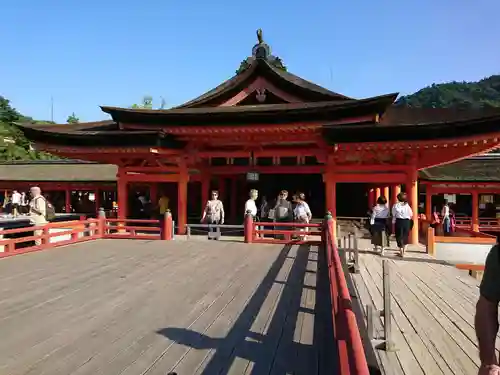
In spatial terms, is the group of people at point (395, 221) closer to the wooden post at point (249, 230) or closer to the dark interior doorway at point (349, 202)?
the wooden post at point (249, 230)

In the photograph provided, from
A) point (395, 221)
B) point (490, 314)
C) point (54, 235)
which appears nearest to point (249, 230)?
point (395, 221)

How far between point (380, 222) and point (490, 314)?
30.7ft

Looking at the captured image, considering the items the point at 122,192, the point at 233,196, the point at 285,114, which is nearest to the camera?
the point at 285,114

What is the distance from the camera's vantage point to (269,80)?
50.2ft

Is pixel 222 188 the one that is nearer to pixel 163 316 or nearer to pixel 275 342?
pixel 163 316

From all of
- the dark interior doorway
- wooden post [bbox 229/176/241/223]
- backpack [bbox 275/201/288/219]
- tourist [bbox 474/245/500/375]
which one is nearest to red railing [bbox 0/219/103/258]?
backpack [bbox 275/201/288/219]

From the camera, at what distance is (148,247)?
1128 cm

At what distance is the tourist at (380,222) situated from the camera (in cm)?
1127

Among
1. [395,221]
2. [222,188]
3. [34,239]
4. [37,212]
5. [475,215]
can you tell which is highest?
[222,188]

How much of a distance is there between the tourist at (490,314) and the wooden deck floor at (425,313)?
258 cm

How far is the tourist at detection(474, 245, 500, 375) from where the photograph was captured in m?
2.25

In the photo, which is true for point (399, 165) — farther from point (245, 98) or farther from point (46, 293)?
point (46, 293)

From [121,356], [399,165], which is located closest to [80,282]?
[121,356]

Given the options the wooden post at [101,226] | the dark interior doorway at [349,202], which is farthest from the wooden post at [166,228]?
the dark interior doorway at [349,202]
